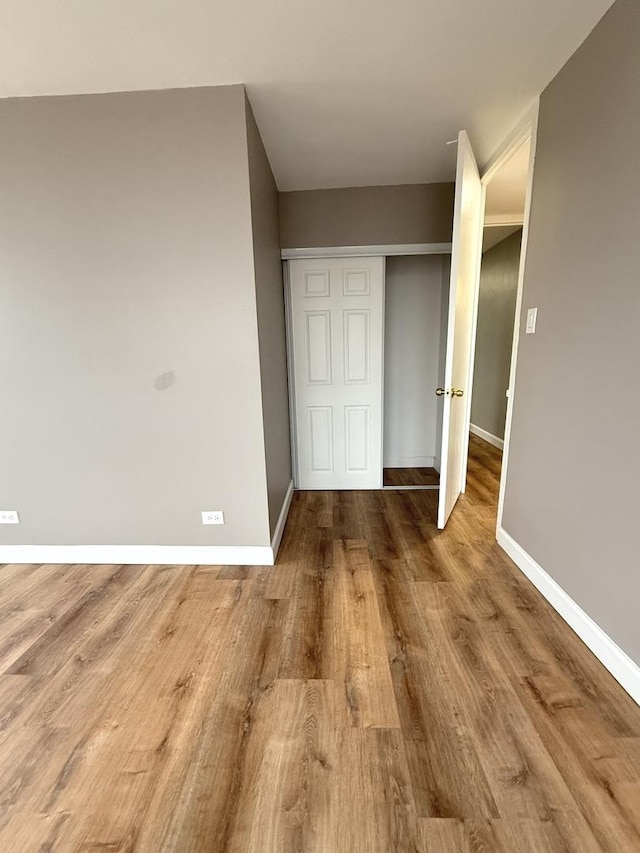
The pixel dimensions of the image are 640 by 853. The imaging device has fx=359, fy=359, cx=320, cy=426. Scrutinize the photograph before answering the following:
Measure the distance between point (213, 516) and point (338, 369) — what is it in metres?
1.66

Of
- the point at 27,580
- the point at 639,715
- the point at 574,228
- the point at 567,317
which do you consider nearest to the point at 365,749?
the point at 639,715

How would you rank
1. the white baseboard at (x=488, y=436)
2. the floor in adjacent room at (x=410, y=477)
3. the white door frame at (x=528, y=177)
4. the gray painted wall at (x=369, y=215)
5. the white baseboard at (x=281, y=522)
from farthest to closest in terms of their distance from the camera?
the white baseboard at (x=488, y=436)
the floor in adjacent room at (x=410, y=477)
the gray painted wall at (x=369, y=215)
the white baseboard at (x=281, y=522)
the white door frame at (x=528, y=177)

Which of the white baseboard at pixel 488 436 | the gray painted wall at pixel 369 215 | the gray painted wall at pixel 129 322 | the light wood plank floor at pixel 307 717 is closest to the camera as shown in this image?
the light wood plank floor at pixel 307 717

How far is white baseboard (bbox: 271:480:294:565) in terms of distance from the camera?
2.23m

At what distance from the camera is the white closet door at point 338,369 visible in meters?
3.02

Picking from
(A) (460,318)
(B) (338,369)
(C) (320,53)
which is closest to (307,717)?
(A) (460,318)

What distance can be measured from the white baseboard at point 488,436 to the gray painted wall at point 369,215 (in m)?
2.62

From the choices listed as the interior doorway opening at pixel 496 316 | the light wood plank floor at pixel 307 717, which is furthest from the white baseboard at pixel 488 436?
the light wood plank floor at pixel 307 717

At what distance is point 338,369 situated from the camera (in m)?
3.15

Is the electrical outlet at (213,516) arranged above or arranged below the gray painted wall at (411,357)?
below

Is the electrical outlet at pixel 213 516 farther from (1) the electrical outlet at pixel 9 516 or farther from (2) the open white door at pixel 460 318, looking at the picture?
(2) the open white door at pixel 460 318

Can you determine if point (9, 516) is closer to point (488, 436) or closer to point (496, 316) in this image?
point (488, 436)

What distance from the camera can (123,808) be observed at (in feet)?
3.32

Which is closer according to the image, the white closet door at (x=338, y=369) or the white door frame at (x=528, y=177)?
the white door frame at (x=528, y=177)
